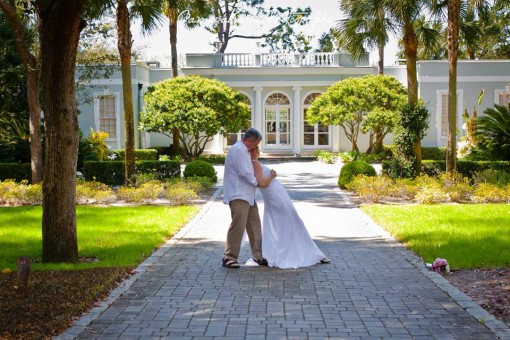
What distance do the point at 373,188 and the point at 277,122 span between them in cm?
2140

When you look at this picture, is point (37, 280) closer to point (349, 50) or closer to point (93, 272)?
point (93, 272)

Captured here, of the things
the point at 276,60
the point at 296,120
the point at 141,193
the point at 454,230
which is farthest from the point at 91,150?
the point at 276,60

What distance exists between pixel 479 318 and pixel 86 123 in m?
30.9

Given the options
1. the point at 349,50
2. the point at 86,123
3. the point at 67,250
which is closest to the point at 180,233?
the point at 67,250

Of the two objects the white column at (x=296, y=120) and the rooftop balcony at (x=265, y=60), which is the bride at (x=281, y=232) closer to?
the white column at (x=296, y=120)

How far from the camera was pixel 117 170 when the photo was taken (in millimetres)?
21359

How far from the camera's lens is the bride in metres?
9.24

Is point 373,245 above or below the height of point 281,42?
below

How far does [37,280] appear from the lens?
8203 millimetres

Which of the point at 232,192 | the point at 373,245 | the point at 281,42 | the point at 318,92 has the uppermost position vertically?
the point at 281,42

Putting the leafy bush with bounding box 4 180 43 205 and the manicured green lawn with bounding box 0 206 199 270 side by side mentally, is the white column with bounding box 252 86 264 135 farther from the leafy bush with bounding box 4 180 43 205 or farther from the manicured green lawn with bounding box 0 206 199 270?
the manicured green lawn with bounding box 0 206 199 270

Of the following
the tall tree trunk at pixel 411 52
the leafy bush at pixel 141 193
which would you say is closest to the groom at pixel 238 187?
the leafy bush at pixel 141 193

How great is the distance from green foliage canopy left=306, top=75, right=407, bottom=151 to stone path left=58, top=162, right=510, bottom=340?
20.2 meters

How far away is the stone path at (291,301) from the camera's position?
6.14 meters
